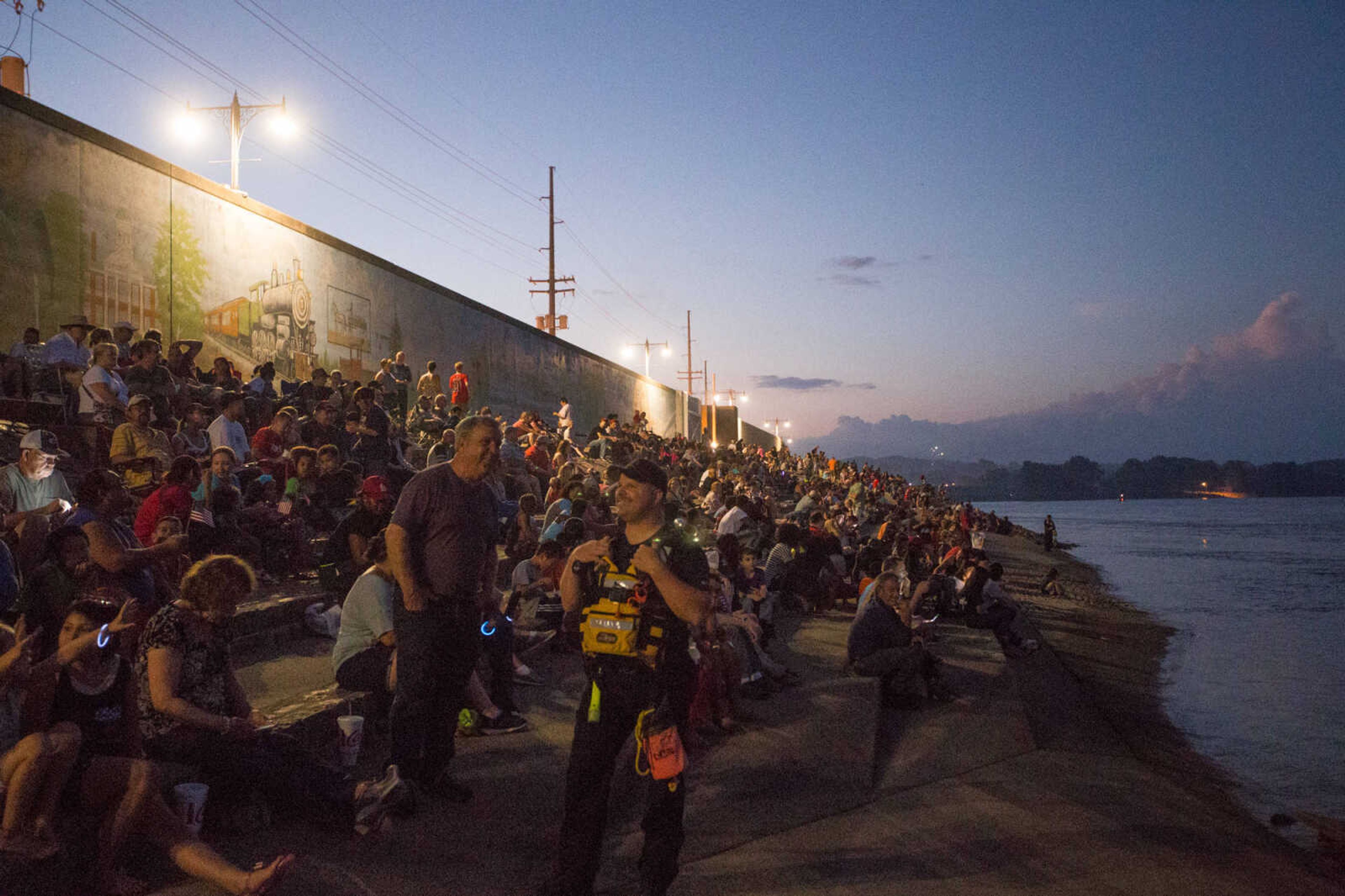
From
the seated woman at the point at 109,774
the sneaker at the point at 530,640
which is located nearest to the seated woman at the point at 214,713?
the seated woman at the point at 109,774

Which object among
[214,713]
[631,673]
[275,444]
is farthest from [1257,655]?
[214,713]

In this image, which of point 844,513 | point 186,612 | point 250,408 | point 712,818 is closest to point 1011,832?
point 712,818

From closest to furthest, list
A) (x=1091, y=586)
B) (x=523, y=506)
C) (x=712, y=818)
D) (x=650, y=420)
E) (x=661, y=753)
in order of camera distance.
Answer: (x=661, y=753) → (x=712, y=818) → (x=523, y=506) → (x=1091, y=586) → (x=650, y=420)

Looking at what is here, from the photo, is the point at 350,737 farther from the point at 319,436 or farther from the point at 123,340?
the point at 123,340

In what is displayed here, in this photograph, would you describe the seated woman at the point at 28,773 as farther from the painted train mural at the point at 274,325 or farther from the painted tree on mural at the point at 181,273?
the painted train mural at the point at 274,325

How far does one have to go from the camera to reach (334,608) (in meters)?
7.11

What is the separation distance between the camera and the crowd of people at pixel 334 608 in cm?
344

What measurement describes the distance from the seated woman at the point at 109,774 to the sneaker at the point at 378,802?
1.99 ft

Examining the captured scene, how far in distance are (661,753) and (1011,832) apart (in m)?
2.94

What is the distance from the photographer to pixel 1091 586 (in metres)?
33.7

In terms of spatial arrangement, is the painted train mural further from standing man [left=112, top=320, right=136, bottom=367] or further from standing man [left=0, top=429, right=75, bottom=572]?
standing man [left=0, top=429, right=75, bottom=572]

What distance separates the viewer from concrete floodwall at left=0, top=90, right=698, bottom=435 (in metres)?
10.8

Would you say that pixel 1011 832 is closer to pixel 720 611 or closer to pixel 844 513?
pixel 720 611

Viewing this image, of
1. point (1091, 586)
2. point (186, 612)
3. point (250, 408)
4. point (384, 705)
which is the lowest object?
point (1091, 586)
